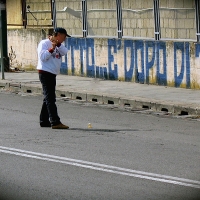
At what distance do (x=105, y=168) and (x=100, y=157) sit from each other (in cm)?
83

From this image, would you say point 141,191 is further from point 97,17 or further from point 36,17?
point 36,17

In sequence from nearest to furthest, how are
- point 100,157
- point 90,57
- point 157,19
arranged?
point 100,157, point 157,19, point 90,57

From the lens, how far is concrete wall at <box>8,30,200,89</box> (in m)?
19.8

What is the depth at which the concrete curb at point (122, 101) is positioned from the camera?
1644cm

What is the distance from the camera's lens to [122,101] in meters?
17.9

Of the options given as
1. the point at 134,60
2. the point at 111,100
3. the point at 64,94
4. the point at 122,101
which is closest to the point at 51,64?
the point at 122,101

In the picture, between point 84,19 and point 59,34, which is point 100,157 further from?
point 84,19

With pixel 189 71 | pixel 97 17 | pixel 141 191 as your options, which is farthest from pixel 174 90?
pixel 141 191

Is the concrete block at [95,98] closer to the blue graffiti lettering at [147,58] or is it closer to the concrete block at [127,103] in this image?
the concrete block at [127,103]

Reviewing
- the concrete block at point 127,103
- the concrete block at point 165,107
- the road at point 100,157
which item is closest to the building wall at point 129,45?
the concrete block at point 127,103

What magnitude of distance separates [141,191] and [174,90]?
1061 cm

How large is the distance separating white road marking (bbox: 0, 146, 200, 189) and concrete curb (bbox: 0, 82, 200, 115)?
520 cm

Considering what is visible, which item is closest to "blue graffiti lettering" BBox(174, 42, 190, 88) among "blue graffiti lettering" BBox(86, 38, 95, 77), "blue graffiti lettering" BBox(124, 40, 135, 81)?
"blue graffiti lettering" BBox(124, 40, 135, 81)

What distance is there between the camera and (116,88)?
20.0m
